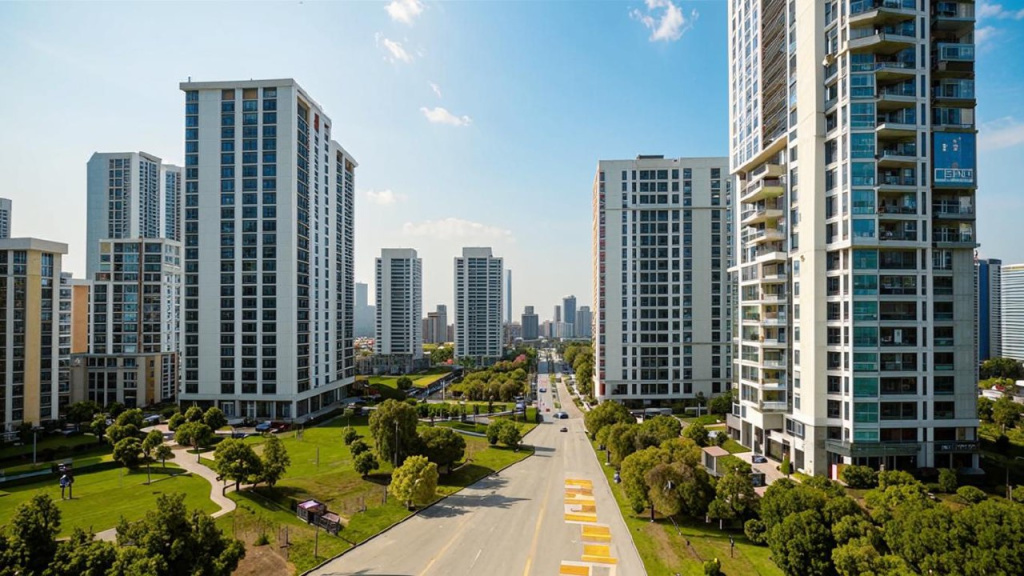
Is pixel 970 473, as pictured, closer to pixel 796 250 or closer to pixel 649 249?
pixel 796 250

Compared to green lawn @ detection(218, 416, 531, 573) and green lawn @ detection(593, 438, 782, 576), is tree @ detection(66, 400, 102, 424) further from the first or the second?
green lawn @ detection(593, 438, 782, 576)

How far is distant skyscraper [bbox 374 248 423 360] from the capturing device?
180750 mm

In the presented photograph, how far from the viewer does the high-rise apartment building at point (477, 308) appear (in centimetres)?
18812

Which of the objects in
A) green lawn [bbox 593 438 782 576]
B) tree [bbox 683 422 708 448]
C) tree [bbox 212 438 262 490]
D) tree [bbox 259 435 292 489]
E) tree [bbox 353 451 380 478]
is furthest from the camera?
tree [bbox 683 422 708 448]

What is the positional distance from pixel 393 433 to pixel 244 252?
51.7 meters

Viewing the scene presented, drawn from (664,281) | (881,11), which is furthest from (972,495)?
(664,281)

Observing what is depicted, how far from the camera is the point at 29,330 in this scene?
7169 cm

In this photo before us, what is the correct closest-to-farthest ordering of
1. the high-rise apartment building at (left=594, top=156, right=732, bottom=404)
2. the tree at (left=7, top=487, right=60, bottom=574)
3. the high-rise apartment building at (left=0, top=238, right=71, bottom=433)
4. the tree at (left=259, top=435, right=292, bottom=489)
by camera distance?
the tree at (left=7, top=487, right=60, bottom=574), the tree at (left=259, top=435, right=292, bottom=489), the high-rise apartment building at (left=0, top=238, right=71, bottom=433), the high-rise apartment building at (left=594, top=156, right=732, bottom=404)

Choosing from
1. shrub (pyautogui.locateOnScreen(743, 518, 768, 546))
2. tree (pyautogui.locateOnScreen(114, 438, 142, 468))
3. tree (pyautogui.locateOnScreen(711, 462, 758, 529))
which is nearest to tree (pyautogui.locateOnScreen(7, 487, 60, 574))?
tree (pyautogui.locateOnScreen(114, 438, 142, 468))

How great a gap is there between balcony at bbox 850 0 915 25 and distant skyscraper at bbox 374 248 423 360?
156m

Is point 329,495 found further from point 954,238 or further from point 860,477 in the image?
point 954,238

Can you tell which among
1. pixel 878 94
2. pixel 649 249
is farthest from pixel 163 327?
pixel 878 94

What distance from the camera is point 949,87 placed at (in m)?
48.7

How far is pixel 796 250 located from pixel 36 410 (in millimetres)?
108720
